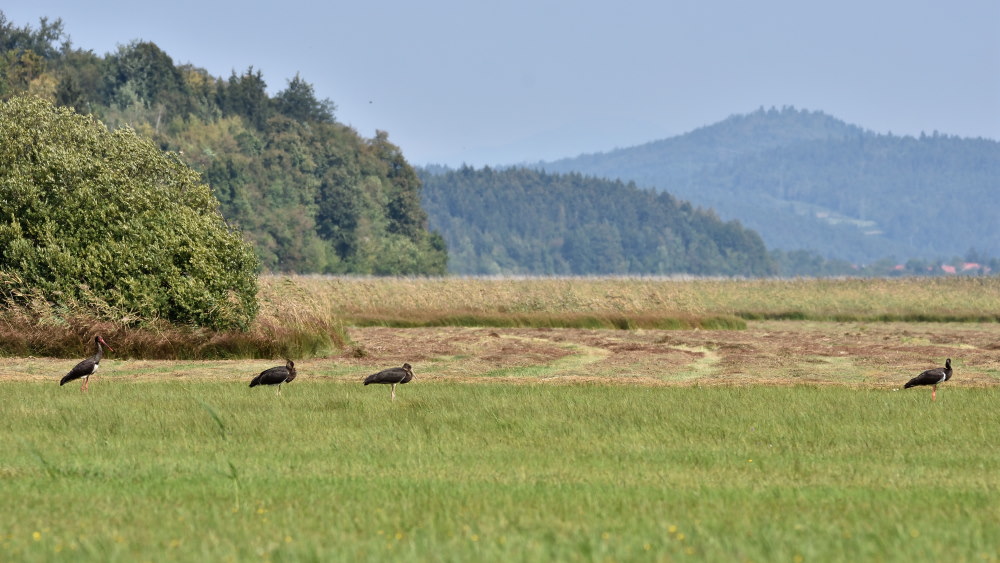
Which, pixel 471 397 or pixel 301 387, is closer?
pixel 471 397

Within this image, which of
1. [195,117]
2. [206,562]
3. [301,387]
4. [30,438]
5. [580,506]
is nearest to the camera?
[206,562]

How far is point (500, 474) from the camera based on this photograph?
15.4m

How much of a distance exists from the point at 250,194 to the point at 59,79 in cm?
2312

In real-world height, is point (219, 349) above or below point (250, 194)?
below

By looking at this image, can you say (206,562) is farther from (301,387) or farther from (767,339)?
(767,339)

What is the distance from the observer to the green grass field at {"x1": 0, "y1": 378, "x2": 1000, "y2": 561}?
36.0 ft

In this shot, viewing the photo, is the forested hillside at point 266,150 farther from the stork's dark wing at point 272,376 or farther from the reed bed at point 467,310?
the stork's dark wing at point 272,376

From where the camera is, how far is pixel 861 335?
4653cm

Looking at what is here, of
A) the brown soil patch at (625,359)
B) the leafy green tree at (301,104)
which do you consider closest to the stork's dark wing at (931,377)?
the brown soil patch at (625,359)

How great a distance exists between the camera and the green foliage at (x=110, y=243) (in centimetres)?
3559

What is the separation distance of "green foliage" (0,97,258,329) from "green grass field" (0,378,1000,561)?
→ 1018 centimetres

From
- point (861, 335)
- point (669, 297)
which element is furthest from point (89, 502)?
point (669, 297)

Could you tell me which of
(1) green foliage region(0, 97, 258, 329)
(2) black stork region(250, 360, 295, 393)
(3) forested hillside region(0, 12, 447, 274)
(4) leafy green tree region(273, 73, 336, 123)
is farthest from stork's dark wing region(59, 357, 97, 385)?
(4) leafy green tree region(273, 73, 336, 123)

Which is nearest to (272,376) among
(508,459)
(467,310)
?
(508,459)
